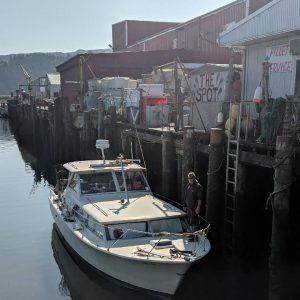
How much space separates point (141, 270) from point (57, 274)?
3818mm

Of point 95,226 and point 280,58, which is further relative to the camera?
point 280,58

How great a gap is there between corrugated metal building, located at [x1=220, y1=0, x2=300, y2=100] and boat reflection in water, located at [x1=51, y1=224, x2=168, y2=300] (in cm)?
746

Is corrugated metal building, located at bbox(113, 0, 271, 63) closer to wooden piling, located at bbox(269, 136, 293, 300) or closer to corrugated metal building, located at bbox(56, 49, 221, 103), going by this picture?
corrugated metal building, located at bbox(56, 49, 221, 103)

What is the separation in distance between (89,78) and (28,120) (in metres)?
17.7

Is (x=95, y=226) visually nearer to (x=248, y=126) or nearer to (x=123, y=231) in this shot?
Answer: (x=123, y=231)

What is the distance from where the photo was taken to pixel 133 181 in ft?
41.4

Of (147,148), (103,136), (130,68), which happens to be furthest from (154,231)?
(130,68)

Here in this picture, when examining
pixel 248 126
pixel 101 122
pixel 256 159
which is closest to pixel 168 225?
pixel 256 159

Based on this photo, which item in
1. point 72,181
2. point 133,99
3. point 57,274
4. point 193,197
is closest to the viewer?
point 193,197

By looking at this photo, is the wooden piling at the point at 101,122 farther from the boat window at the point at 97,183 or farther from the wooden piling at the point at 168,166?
the boat window at the point at 97,183

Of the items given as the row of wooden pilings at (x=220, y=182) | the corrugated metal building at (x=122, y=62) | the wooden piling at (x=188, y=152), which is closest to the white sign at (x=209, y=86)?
the row of wooden pilings at (x=220, y=182)

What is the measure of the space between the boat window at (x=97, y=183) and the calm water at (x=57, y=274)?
204 cm

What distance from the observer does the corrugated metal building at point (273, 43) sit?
Answer: 40.3 ft

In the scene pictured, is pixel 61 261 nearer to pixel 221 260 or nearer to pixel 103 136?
pixel 221 260
